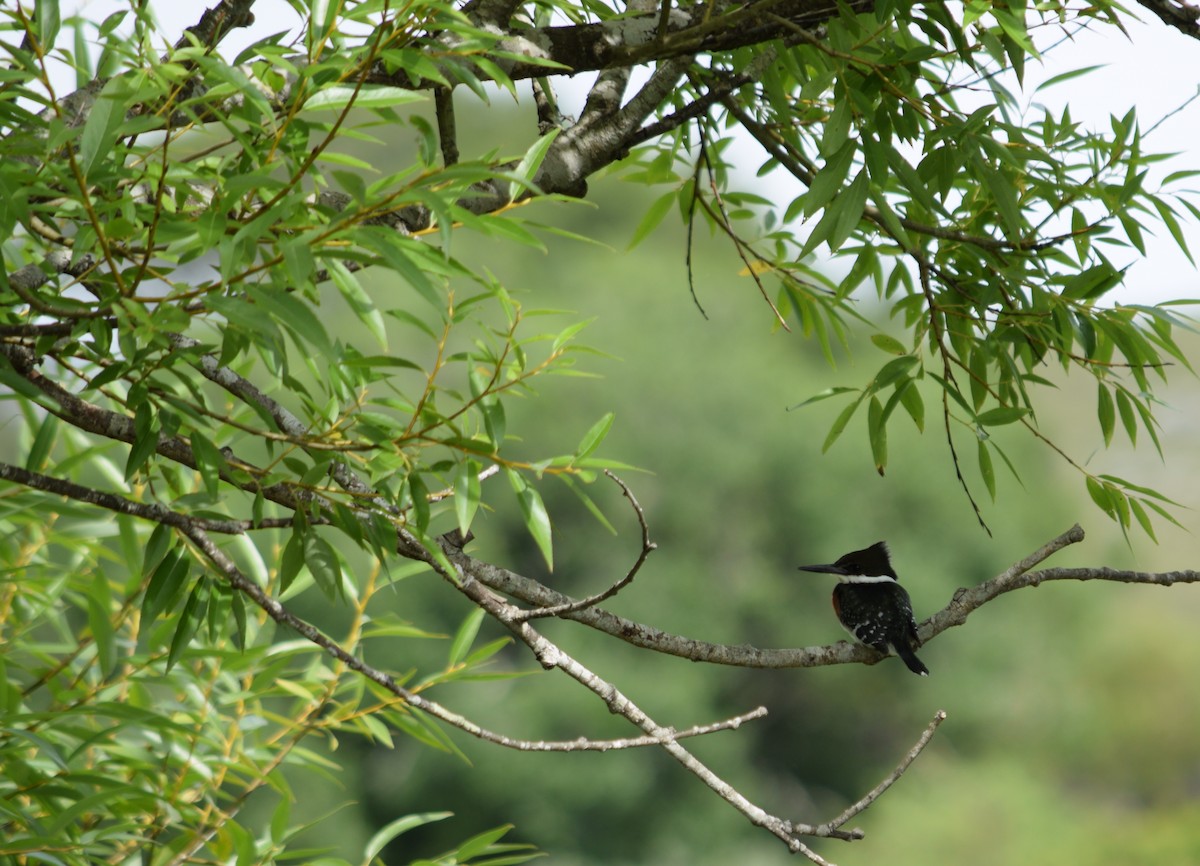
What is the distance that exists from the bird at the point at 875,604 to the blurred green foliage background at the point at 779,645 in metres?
13.5

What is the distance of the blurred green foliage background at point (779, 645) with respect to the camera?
17.1 m

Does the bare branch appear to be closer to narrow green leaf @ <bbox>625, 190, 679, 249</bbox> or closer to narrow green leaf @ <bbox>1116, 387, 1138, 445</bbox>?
narrow green leaf @ <bbox>1116, 387, 1138, 445</bbox>

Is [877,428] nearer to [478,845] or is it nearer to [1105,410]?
[1105,410]

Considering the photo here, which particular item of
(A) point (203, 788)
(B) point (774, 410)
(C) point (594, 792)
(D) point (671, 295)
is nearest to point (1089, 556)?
(B) point (774, 410)

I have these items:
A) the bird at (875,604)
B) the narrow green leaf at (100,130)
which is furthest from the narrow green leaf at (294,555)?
the bird at (875,604)

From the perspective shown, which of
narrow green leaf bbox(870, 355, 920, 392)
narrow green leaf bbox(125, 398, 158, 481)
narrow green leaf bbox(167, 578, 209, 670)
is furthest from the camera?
narrow green leaf bbox(870, 355, 920, 392)

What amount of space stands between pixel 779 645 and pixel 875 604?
17390 millimetres

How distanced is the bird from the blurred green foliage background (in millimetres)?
13502

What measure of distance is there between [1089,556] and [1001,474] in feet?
10.2

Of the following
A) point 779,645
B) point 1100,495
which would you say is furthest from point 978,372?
point 779,645

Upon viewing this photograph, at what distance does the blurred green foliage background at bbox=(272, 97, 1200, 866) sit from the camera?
1711cm

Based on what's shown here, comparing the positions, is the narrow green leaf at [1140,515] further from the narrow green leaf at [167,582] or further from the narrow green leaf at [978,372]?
the narrow green leaf at [167,582]

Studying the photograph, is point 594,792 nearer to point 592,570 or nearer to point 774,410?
point 592,570

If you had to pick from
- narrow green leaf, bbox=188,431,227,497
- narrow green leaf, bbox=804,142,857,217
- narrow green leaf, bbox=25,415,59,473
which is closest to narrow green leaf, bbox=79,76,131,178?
narrow green leaf, bbox=188,431,227,497
